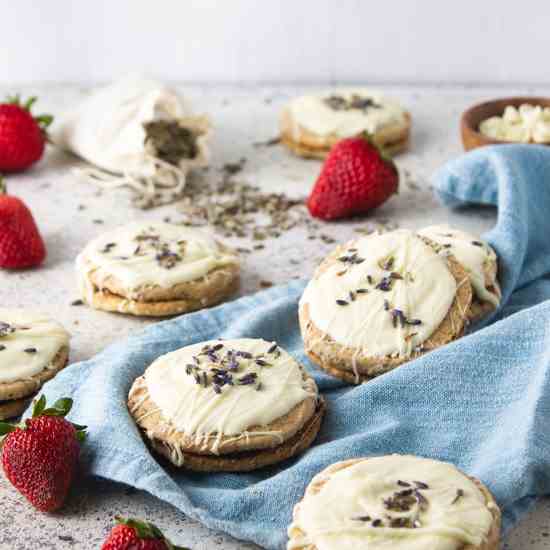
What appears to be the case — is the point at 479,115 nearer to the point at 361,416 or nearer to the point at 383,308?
the point at 383,308

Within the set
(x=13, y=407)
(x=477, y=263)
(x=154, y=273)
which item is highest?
A: (x=477, y=263)

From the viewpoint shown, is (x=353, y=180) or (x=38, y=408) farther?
(x=353, y=180)

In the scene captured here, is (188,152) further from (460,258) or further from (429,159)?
(460,258)

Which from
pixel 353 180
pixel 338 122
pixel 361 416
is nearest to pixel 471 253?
pixel 361 416

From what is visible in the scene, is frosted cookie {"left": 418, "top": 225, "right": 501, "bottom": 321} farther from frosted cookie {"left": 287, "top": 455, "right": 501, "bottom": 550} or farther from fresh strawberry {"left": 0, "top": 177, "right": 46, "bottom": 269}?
fresh strawberry {"left": 0, "top": 177, "right": 46, "bottom": 269}

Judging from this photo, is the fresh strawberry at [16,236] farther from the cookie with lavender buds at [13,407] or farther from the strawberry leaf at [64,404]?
the strawberry leaf at [64,404]

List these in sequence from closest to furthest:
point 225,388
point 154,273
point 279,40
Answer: point 225,388, point 154,273, point 279,40
